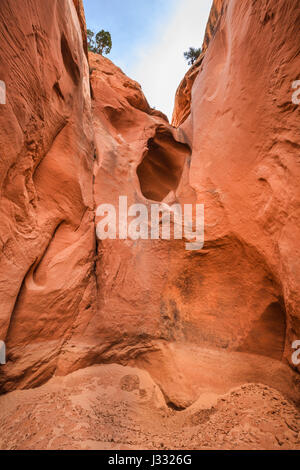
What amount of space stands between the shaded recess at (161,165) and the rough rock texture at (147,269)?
130 centimetres

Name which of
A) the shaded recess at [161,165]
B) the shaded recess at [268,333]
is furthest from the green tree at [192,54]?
the shaded recess at [268,333]

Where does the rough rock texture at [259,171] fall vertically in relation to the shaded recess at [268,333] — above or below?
above

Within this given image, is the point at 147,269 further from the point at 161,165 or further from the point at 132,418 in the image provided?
the point at 161,165

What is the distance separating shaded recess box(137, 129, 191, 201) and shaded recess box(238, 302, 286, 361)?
3966 millimetres

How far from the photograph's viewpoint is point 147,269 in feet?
12.5

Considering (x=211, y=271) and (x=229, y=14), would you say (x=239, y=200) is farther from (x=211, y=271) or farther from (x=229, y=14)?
(x=229, y=14)

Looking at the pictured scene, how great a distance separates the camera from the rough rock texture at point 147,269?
7.14 ft

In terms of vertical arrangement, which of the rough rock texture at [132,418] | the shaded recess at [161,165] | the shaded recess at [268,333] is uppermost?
the shaded recess at [161,165]

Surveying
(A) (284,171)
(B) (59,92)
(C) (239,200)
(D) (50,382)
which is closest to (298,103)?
(A) (284,171)

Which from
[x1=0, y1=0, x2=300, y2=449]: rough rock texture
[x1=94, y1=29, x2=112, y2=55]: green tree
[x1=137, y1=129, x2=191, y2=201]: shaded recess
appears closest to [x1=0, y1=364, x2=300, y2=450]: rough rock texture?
[x1=0, y1=0, x2=300, y2=449]: rough rock texture

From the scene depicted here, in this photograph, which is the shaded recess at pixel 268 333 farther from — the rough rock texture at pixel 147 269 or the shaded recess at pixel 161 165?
the shaded recess at pixel 161 165

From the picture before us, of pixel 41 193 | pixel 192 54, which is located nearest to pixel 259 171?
pixel 41 193

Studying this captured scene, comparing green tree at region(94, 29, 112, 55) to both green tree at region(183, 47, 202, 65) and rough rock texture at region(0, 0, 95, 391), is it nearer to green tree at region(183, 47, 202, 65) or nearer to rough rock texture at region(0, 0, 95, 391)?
green tree at region(183, 47, 202, 65)

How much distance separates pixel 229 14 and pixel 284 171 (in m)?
Result: 3.95
